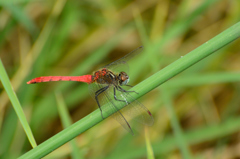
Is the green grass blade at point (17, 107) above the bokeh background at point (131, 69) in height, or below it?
below

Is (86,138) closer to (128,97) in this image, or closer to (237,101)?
(128,97)


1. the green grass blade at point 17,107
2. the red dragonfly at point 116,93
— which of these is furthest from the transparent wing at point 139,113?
the green grass blade at point 17,107

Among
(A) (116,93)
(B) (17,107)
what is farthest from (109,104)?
(B) (17,107)

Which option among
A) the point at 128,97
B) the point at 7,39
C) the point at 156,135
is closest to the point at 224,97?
the point at 156,135

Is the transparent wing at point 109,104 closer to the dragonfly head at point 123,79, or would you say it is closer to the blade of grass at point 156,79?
the dragonfly head at point 123,79

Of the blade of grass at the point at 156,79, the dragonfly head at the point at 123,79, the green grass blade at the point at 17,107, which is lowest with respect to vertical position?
the blade of grass at the point at 156,79

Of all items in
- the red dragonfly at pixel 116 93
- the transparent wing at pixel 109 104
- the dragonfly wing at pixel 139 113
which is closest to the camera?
the transparent wing at pixel 109 104

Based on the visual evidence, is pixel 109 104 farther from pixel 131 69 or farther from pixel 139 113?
pixel 131 69

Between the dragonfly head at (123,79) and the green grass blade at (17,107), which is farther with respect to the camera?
the dragonfly head at (123,79)
